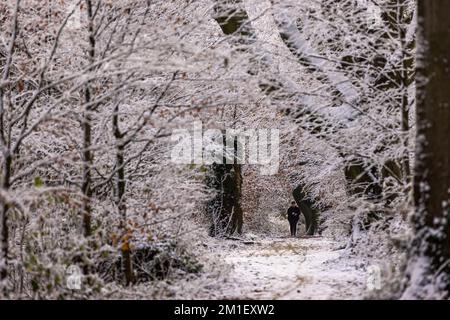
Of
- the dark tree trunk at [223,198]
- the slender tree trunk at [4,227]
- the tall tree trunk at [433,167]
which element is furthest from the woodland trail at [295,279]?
the dark tree trunk at [223,198]

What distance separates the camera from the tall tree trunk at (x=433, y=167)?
556 centimetres

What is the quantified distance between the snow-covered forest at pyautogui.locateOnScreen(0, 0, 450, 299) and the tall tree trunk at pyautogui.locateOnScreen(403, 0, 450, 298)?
15 mm

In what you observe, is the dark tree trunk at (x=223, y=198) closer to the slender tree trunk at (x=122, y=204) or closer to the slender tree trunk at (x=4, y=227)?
the slender tree trunk at (x=122, y=204)

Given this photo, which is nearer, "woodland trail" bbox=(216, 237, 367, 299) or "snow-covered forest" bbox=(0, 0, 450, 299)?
"snow-covered forest" bbox=(0, 0, 450, 299)

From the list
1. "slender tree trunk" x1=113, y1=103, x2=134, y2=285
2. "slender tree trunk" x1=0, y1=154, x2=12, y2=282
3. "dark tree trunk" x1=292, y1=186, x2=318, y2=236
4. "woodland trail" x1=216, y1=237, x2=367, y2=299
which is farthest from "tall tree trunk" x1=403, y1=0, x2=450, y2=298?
"dark tree trunk" x1=292, y1=186, x2=318, y2=236

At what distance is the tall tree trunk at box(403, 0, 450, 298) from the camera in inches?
219

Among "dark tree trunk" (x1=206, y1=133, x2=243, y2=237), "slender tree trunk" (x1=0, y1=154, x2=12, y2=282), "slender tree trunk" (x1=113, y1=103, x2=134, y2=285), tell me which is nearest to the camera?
"slender tree trunk" (x1=0, y1=154, x2=12, y2=282)

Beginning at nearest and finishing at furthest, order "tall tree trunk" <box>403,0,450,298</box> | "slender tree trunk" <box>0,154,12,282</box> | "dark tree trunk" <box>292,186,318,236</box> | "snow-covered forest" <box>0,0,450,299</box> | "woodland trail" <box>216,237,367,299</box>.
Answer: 1. "tall tree trunk" <box>403,0,450,298</box>
2. "snow-covered forest" <box>0,0,450,299</box>
3. "slender tree trunk" <box>0,154,12,282</box>
4. "woodland trail" <box>216,237,367,299</box>
5. "dark tree trunk" <box>292,186,318,236</box>

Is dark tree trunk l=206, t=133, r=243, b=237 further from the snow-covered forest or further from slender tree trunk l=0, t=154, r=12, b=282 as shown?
slender tree trunk l=0, t=154, r=12, b=282

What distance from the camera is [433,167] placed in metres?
5.64

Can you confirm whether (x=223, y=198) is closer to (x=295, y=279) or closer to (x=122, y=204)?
(x=295, y=279)

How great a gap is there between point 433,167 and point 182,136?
4.79 m

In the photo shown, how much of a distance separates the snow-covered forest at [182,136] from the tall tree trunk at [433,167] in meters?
0.02
